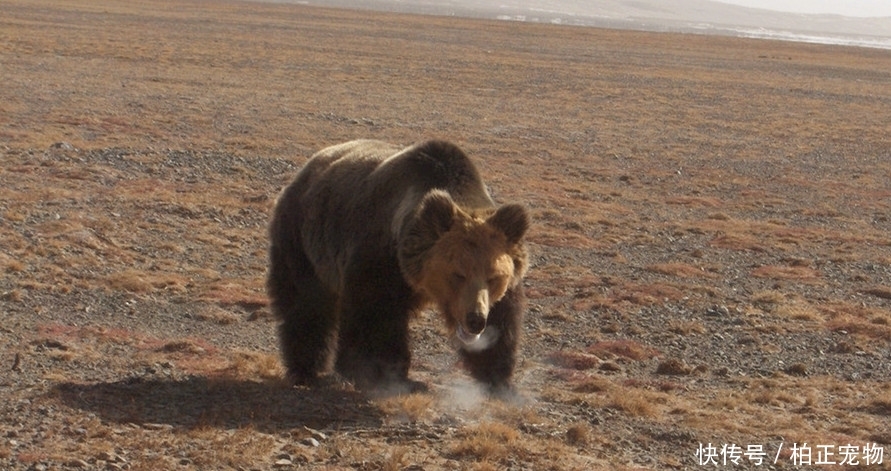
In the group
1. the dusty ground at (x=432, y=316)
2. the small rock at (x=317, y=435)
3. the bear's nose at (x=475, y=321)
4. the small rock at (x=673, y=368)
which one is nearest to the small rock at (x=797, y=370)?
the dusty ground at (x=432, y=316)

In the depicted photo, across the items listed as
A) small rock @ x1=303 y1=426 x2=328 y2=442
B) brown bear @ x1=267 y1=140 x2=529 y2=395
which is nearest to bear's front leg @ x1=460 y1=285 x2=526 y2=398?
brown bear @ x1=267 y1=140 x2=529 y2=395

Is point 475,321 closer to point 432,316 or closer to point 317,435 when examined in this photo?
point 317,435

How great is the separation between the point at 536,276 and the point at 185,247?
4.15m

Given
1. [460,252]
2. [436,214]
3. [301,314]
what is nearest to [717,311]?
[301,314]

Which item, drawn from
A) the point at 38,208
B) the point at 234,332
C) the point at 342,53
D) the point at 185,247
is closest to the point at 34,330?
the point at 234,332

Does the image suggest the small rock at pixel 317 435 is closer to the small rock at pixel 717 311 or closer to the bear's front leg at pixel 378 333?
the bear's front leg at pixel 378 333

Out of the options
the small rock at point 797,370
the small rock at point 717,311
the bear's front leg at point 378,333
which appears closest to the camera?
the bear's front leg at point 378,333

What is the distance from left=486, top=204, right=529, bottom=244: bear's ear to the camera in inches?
305

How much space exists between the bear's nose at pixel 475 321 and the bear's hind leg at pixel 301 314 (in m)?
2.36

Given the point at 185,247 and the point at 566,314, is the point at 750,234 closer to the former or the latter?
the point at 566,314

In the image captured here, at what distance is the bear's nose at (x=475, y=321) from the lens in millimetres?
7434

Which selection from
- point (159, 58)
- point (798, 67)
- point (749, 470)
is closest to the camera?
point (749, 470)

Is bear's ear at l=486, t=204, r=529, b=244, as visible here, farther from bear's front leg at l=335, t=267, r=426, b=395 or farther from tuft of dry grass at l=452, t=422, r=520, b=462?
tuft of dry grass at l=452, t=422, r=520, b=462

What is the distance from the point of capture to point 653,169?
84.8 feet
